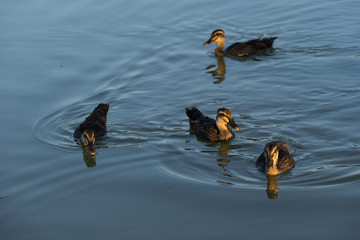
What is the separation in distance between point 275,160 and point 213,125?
2.33 meters

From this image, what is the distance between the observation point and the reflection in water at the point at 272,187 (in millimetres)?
8860

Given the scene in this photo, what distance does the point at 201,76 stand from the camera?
1545 centimetres

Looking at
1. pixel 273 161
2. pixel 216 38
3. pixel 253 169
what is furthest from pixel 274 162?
pixel 216 38

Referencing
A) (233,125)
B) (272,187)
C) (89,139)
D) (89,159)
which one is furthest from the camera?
(233,125)

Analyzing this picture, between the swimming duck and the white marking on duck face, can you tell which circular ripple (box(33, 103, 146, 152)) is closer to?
the swimming duck

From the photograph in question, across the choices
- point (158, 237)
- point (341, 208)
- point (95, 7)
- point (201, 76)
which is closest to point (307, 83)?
point (201, 76)

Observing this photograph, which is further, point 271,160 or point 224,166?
point 224,166

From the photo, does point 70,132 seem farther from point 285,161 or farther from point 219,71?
point 219,71

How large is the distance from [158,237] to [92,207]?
1382mm

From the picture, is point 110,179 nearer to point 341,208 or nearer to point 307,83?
point 341,208

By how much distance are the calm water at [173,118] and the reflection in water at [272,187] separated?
0.03 metres

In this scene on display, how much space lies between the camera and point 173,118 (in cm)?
1273

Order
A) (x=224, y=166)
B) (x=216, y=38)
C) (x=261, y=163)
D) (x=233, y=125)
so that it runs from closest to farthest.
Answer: (x=261, y=163), (x=224, y=166), (x=233, y=125), (x=216, y=38)

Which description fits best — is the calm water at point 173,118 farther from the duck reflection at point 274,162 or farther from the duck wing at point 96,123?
the duck wing at point 96,123
